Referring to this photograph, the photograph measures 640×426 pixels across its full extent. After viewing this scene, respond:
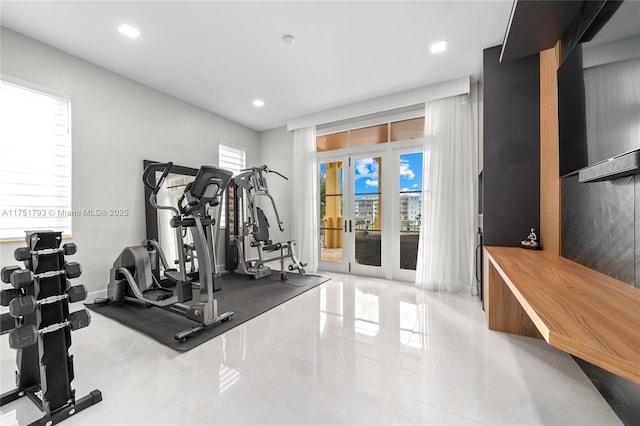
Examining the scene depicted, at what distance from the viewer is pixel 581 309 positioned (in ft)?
2.98

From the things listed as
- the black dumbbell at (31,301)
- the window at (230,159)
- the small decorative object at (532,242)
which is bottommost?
the black dumbbell at (31,301)

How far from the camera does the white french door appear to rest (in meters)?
4.21

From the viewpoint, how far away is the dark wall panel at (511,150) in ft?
8.46

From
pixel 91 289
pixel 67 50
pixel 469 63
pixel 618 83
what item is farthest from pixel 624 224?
pixel 67 50

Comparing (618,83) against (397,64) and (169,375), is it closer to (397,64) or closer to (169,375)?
(397,64)

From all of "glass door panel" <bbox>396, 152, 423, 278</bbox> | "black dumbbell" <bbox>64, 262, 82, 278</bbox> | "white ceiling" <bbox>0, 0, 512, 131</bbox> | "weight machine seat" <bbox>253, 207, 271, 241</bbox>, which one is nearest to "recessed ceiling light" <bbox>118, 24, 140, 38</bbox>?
"white ceiling" <bbox>0, 0, 512, 131</bbox>

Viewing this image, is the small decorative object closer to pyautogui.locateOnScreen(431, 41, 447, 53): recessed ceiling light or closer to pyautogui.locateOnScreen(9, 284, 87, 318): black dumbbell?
pyautogui.locateOnScreen(431, 41, 447, 53): recessed ceiling light

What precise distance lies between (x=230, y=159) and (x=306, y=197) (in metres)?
1.85

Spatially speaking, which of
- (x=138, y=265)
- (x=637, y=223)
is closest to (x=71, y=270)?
(x=138, y=265)

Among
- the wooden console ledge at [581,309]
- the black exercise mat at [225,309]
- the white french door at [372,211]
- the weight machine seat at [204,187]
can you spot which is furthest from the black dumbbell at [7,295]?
the white french door at [372,211]

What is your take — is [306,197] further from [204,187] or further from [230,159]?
[204,187]

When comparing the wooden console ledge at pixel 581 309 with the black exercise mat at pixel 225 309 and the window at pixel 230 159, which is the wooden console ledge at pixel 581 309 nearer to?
the black exercise mat at pixel 225 309

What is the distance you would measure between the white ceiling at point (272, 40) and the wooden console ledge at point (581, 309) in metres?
2.43

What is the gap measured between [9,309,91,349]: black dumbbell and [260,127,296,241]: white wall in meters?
4.09
